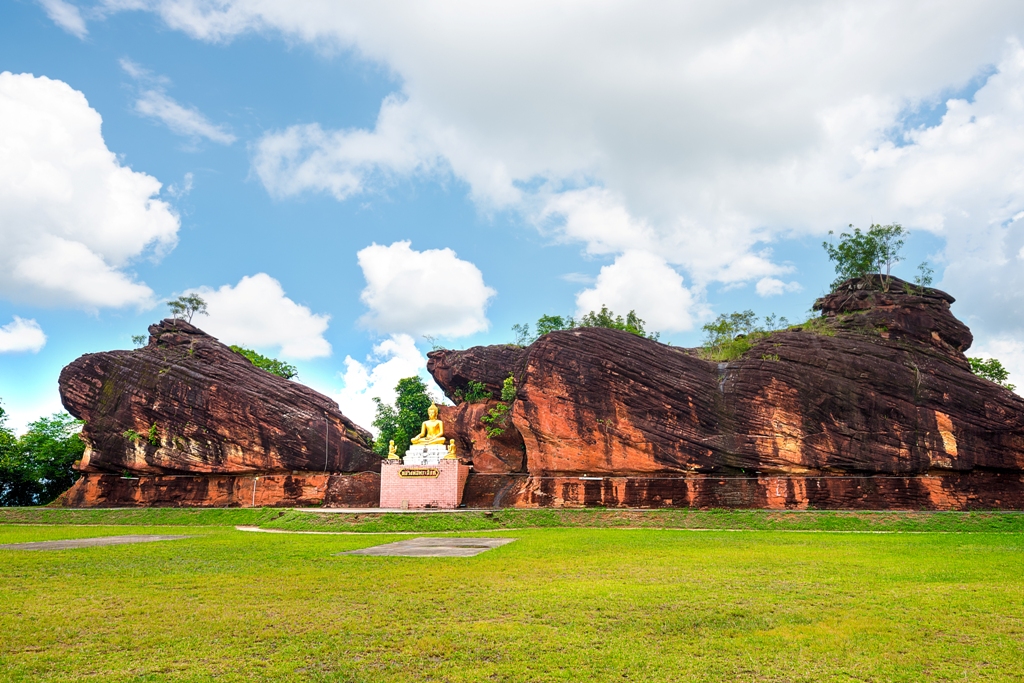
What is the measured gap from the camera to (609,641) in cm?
701

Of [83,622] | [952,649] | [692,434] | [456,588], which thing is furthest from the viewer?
[692,434]

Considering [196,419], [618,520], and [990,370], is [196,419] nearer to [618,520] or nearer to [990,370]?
[618,520]

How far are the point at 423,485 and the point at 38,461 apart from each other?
1087 inches

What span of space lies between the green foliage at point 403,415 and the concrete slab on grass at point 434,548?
2820cm

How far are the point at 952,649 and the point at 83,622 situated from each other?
31.5 ft

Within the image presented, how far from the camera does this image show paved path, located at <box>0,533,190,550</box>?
53.4 feet

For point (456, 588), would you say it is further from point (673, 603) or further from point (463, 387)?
point (463, 387)

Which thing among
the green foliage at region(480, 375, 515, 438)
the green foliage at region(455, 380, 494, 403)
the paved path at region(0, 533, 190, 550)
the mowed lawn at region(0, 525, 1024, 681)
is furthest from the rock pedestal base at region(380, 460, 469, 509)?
the mowed lawn at region(0, 525, 1024, 681)

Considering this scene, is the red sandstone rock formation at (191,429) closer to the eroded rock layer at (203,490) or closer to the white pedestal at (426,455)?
the eroded rock layer at (203,490)

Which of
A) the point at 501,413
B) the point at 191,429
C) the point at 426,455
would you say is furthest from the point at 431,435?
the point at 191,429

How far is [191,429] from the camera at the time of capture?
3509 cm

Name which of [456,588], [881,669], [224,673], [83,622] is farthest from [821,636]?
[83,622]

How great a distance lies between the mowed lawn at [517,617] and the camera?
20.2ft

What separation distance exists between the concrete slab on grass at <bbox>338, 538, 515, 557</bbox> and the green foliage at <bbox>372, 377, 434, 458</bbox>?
1110 inches
